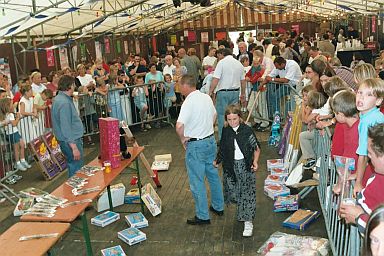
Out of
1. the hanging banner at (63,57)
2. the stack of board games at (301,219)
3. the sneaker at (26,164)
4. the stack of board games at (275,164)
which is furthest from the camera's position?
the hanging banner at (63,57)

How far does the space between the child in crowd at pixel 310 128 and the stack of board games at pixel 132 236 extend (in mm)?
2401

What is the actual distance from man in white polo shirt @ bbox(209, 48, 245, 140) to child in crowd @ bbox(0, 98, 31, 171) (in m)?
3.44

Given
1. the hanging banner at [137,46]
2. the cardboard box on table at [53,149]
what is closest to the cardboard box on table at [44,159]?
the cardboard box on table at [53,149]

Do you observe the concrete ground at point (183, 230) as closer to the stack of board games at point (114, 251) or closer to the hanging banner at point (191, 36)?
the stack of board games at point (114, 251)

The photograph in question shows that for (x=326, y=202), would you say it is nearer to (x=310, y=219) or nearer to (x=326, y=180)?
(x=326, y=180)

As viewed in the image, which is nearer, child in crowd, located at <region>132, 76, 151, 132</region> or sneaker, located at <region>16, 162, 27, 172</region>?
sneaker, located at <region>16, 162, 27, 172</region>

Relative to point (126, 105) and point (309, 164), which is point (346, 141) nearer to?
point (309, 164)

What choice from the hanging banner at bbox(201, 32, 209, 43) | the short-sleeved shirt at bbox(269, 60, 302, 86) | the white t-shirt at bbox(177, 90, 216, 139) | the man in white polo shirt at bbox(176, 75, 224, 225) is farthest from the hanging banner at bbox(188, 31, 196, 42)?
the white t-shirt at bbox(177, 90, 216, 139)

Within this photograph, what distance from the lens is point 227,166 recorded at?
554 centimetres

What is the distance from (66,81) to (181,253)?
265cm

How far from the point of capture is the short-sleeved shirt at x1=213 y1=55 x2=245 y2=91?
26.9ft

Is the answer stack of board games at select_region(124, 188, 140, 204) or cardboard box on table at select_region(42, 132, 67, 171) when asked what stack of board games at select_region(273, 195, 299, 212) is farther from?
cardboard box on table at select_region(42, 132, 67, 171)

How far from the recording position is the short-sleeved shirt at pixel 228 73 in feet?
26.9

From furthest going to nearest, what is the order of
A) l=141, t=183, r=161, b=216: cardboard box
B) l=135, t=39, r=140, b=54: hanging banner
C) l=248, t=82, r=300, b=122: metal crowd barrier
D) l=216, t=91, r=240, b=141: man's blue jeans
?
l=135, t=39, r=140, b=54: hanging banner → l=248, t=82, r=300, b=122: metal crowd barrier → l=216, t=91, r=240, b=141: man's blue jeans → l=141, t=183, r=161, b=216: cardboard box
